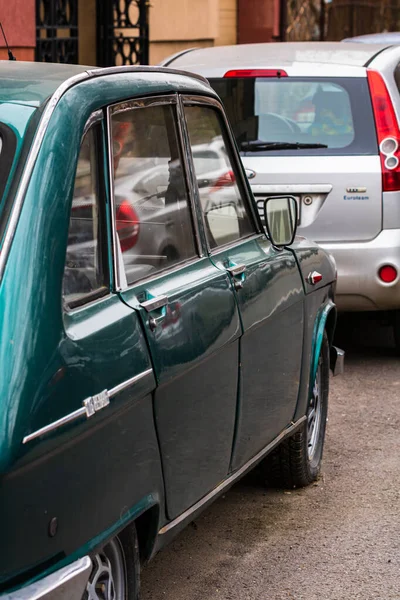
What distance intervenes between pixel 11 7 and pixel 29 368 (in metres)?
9.46

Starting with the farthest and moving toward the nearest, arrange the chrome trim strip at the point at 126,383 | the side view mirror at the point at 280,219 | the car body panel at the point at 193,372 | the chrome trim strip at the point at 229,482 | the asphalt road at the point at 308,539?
the side view mirror at the point at 280,219 < the asphalt road at the point at 308,539 < the chrome trim strip at the point at 229,482 < the car body panel at the point at 193,372 < the chrome trim strip at the point at 126,383

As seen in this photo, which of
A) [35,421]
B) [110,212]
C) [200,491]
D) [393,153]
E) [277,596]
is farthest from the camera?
[393,153]

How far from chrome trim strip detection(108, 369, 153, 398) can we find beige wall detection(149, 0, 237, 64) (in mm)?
13216

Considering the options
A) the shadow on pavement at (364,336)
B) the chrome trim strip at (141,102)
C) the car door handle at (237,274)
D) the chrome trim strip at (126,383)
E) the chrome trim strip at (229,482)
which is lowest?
the shadow on pavement at (364,336)

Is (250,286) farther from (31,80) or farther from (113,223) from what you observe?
(31,80)

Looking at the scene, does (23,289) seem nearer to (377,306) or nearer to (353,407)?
(353,407)

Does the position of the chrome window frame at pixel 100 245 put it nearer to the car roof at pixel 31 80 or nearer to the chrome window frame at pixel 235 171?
the car roof at pixel 31 80

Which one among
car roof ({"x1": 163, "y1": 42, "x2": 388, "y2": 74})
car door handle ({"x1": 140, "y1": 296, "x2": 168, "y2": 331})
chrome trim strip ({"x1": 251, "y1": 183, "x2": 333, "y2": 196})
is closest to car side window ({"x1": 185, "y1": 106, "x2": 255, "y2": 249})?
car door handle ({"x1": 140, "y1": 296, "x2": 168, "y2": 331})

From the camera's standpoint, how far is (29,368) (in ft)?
9.53

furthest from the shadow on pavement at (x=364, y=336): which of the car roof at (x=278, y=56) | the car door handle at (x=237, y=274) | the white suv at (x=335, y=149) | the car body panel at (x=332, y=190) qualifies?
the car door handle at (x=237, y=274)

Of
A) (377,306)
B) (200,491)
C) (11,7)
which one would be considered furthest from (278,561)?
(11,7)

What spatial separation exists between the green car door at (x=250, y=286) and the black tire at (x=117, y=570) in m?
0.90

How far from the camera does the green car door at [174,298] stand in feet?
12.0

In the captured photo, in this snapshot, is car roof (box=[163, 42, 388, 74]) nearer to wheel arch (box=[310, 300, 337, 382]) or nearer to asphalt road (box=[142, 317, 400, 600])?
asphalt road (box=[142, 317, 400, 600])
